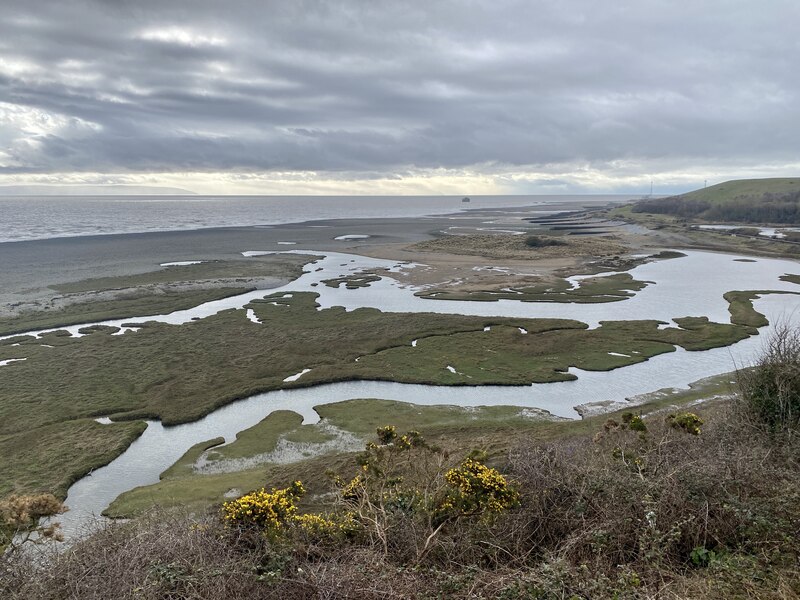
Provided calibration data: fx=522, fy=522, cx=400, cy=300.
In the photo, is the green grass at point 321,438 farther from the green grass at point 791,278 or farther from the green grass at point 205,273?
the green grass at point 791,278

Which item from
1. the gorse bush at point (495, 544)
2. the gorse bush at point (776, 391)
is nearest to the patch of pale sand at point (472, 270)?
the gorse bush at point (776, 391)

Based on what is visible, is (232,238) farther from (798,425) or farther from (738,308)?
(798,425)

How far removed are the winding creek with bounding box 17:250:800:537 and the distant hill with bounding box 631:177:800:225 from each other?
87.5 meters

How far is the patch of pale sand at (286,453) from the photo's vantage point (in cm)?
2297

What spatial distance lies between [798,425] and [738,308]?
39.8 meters

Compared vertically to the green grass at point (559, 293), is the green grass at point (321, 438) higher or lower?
lower

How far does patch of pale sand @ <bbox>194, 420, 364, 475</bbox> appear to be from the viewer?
75.4 feet

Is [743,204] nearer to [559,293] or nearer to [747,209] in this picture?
[747,209]

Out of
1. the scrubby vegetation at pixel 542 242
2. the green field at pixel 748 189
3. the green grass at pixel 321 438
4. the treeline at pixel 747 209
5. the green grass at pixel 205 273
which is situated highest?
the green field at pixel 748 189

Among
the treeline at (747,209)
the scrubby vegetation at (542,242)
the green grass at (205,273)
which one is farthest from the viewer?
the treeline at (747,209)

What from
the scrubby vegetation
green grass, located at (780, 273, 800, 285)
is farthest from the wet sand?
green grass, located at (780, 273, 800, 285)

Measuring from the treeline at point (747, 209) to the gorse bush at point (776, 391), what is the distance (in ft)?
493

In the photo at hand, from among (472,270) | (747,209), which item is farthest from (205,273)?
(747,209)

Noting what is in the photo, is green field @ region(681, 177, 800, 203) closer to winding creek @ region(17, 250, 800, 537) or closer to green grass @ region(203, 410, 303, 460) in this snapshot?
winding creek @ region(17, 250, 800, 537)
